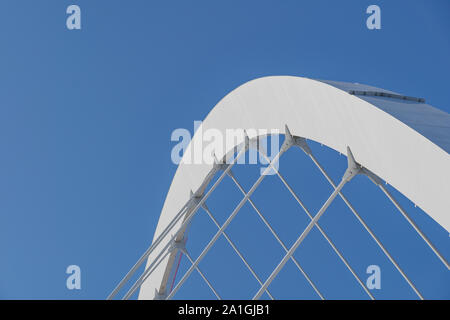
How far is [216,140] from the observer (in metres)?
20.7

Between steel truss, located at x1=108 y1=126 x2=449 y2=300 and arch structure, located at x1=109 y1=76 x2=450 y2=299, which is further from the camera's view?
steel truss, located at x1=108 y1=126 x2=449 y2=300

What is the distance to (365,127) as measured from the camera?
1248 centimetres

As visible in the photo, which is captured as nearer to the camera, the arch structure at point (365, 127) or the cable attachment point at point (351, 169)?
the arch structure at point (365, 127)

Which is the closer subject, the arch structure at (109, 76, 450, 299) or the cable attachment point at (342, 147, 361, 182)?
the arch structure at (109, 76, 450, 299)

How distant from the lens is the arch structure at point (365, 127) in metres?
10.7

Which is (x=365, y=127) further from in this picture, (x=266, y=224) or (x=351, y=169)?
(x=266, y=224)

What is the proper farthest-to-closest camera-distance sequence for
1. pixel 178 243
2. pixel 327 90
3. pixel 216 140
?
1. pixel 178 243
2. pixel 216 140
3. pixel 327 90

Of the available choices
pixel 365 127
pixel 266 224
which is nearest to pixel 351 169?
pixel 365 127

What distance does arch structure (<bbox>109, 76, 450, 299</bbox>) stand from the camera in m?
10.7
